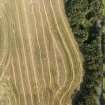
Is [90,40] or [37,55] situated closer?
[90,40]

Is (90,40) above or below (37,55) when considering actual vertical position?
above

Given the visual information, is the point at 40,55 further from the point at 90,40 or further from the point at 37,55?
the point at 90,40

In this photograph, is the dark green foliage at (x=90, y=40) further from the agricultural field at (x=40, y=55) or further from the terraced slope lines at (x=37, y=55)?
the terraced slope lines at (x=37, y=55)

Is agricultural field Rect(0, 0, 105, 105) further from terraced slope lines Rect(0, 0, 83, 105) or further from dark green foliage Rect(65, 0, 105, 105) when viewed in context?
dark green foliage Rect(65, 0, 105, 105)

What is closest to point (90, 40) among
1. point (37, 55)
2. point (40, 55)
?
point (40, 55)

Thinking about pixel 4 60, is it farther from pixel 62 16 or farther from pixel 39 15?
pixel 62 16

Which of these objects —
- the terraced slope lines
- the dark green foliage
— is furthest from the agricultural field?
the dark green foliage

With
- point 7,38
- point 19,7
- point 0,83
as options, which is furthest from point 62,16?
point 0,83
